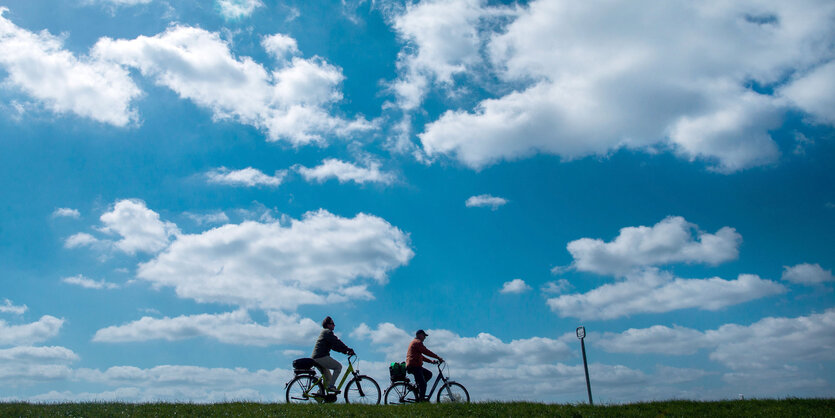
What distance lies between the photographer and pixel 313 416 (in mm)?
14203

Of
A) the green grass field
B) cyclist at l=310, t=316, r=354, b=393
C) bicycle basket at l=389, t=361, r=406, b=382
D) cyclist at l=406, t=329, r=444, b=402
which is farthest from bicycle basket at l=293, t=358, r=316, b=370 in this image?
cyclist at l=406, t=329, r=444, b=402

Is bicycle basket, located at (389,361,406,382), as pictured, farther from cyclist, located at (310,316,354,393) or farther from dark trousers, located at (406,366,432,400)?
cyclist, located at (310,316,354,393)

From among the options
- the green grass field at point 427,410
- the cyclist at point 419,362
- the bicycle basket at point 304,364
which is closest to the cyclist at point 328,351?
the bicycle basket at point 304,364

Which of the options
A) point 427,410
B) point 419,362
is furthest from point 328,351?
point 427,410

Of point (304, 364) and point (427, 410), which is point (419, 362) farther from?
point (304, 364)

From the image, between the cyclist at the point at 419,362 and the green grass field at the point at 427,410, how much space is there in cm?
133

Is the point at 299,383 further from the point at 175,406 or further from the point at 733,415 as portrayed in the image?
the point at 733,415

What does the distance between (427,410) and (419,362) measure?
2.22m

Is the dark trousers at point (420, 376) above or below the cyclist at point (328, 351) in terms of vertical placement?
below

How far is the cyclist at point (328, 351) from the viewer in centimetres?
1684

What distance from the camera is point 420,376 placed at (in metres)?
17.0

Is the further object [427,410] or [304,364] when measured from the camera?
[304,364]

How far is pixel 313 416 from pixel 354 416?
1.03 m

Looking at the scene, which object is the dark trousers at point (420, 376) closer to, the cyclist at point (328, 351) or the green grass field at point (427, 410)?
the green grass field at point (427, 410)
